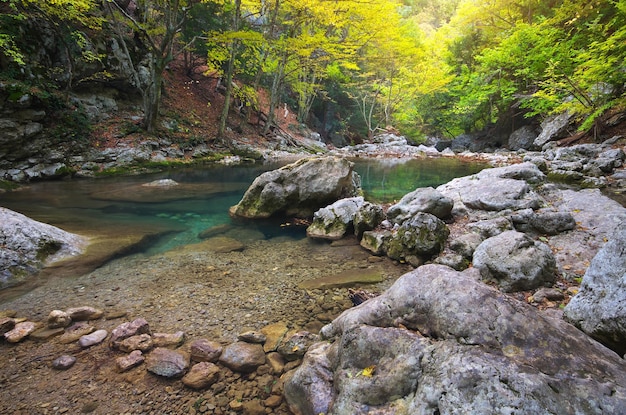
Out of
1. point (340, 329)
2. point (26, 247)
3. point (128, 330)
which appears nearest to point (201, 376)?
point (128, 330)

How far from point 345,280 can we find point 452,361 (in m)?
2.63

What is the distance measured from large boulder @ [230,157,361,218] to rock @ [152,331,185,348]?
14.9ft

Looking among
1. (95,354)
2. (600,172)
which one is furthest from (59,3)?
(600,172)

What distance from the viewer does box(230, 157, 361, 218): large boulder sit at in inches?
296

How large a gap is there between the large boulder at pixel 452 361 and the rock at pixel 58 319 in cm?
253

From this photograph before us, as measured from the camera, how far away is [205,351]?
A: 281 cm

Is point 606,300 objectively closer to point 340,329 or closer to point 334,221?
point 340,329

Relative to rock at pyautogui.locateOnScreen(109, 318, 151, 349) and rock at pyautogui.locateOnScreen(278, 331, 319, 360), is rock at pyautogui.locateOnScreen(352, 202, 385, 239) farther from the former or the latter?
rock at pyautogui.locateOnScreen(109, 318, 151, 349)

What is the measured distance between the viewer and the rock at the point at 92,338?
2.88 meters

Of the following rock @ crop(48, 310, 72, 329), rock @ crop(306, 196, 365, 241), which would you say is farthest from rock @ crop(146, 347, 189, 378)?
rock @ crop(306, 196, 365, 241)

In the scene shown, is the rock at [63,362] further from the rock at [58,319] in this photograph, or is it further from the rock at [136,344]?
the rock at [58,319]

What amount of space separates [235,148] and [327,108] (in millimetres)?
16182

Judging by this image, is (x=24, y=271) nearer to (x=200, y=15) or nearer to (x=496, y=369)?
(x=496, y=369)

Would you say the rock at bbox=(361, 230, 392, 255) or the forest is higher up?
the forest
